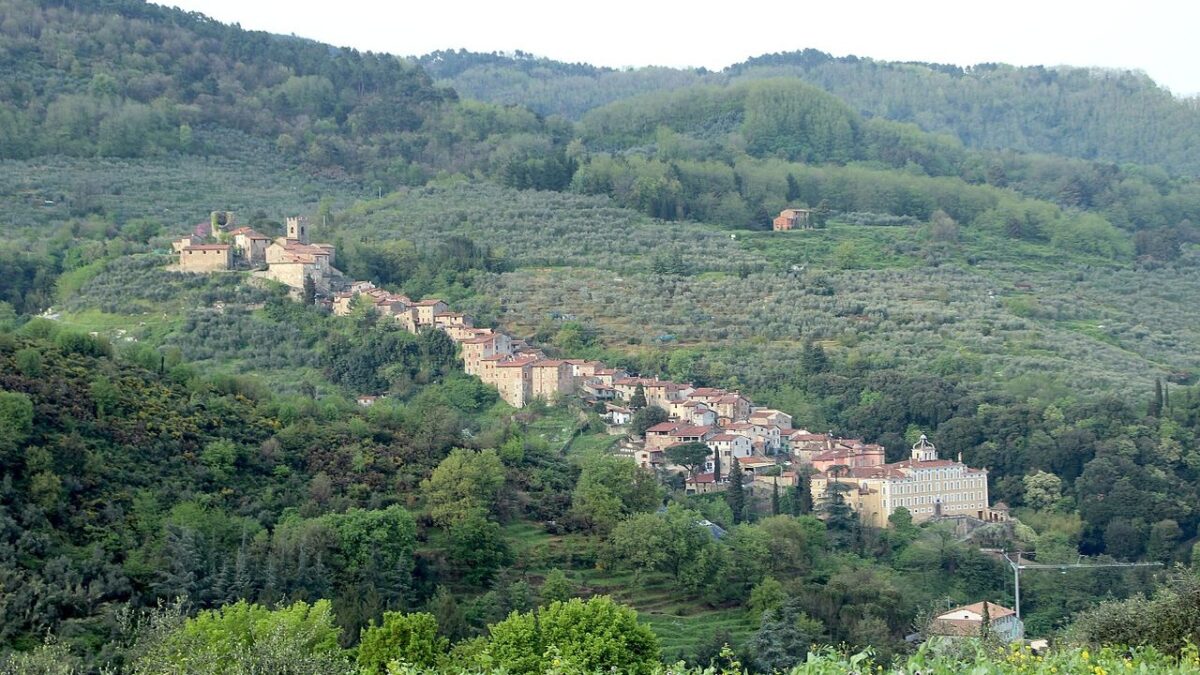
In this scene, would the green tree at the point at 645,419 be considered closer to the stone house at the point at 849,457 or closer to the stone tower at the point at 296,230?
the stone house at the point at 849,457

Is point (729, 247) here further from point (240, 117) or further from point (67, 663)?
point (67, 663)

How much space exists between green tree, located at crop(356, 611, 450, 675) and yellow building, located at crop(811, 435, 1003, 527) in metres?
22.2

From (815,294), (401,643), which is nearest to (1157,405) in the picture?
(815,294)

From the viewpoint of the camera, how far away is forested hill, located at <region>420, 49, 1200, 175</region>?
132 metres

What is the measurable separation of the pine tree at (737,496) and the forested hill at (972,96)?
3280 inches

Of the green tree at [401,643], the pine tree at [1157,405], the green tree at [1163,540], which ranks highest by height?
the green tree at [401,643]

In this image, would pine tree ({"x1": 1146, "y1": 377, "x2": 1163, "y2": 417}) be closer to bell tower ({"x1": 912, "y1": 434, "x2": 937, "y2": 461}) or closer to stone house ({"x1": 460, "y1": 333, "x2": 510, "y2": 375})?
bell tower ({"x1": 912, "y1": 434, "x2": 937, "y2": 461})

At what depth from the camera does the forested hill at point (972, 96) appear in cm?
13250

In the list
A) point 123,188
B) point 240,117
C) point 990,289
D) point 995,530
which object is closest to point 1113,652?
point 995,530

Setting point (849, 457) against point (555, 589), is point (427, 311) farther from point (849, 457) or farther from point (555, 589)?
point (555, 589)

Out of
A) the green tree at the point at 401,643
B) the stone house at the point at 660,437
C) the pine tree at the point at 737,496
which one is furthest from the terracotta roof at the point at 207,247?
the green tree at the point at 401,643

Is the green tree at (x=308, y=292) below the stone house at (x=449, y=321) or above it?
above

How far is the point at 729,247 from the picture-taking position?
247ft

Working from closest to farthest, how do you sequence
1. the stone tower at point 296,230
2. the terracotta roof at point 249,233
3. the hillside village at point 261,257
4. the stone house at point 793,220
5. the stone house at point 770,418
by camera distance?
the stone house at point 770,418 → the hillside village at point 261,257 → the terracotta roof at point 249,233 → the stone tower at point 296,230 → the stone house at point 793,220
